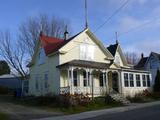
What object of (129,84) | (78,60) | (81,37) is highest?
(81,37)

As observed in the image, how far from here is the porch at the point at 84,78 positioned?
29594 mm

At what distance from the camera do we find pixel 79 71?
32.2 m

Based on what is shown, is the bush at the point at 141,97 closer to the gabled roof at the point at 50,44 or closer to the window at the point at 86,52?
the window at the point at 86,52

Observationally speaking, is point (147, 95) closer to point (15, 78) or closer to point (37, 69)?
point (37, 69)

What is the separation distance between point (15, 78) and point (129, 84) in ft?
104

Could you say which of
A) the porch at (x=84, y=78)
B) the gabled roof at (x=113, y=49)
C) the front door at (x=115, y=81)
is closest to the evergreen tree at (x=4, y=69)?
the gabled roof at (x=113, y=49)

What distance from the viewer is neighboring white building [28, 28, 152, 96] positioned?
30.9 meters

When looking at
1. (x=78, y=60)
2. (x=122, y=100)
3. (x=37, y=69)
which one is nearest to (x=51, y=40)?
(x=37, y=69)

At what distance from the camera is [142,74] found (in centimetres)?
3803

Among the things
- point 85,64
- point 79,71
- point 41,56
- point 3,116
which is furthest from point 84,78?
point 3,116

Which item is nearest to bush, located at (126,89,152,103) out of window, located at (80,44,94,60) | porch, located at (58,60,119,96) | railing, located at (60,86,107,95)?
porch, located at (58,60,119,96)

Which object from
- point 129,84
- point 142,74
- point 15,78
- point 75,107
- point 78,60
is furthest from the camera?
point 15,78

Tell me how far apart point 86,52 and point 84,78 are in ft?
10.2

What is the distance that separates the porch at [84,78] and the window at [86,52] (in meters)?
1.13
